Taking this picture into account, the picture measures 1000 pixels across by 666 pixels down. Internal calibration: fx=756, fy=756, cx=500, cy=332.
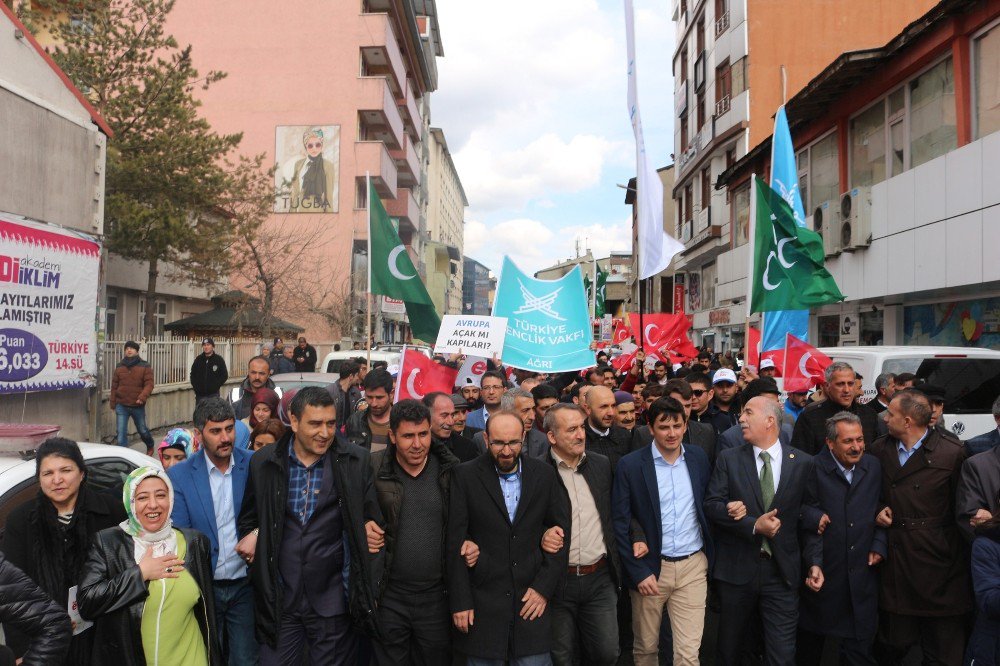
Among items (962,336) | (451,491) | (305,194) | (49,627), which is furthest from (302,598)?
(305,194)

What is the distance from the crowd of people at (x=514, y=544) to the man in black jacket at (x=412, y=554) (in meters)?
0.01

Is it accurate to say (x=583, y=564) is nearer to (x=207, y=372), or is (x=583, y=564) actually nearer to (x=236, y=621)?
(x=236, y=621)

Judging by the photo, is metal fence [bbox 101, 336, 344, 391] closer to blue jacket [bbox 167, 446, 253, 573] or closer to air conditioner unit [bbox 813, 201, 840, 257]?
blue jacket [bbox 167, 446, 253, 573]

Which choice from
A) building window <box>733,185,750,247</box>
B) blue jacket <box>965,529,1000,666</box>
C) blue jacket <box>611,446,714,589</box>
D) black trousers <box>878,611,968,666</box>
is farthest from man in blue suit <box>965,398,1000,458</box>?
building window <box>733,185,750,247</box>

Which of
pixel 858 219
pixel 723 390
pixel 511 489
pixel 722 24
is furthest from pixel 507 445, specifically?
pixel 722 24

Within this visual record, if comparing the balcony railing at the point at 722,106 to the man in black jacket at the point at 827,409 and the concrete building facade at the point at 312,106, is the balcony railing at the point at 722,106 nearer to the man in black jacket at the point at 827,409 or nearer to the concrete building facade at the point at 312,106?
the concrete building facade at the point at 312,106

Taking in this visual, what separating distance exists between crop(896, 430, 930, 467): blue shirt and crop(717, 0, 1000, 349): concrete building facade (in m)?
8.67

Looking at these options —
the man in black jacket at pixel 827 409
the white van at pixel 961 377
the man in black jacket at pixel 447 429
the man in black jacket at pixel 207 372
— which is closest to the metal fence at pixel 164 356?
the man in black jacket at pixel 207 372

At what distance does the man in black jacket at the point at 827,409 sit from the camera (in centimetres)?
609

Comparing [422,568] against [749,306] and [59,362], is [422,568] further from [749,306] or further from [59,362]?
[59,362]

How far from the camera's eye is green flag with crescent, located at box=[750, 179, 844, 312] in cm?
889

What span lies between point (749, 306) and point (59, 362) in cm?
931

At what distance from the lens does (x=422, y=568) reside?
4.03 meters

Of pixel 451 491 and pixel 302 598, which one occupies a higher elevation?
pixel 451 491
